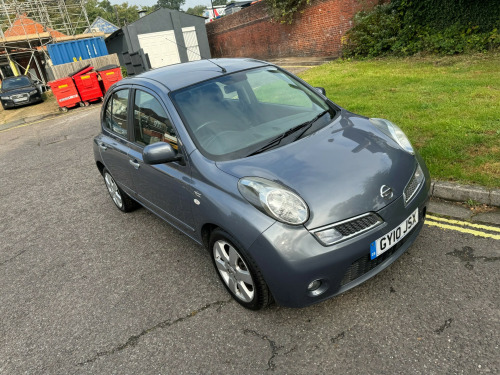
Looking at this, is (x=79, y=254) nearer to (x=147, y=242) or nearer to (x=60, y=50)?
(x=147, y=242)

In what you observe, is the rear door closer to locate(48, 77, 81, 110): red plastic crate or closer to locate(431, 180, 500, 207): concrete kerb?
locate(431, 180, 500, 207): concrete kerb

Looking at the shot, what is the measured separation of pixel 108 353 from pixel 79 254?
5.69 feet

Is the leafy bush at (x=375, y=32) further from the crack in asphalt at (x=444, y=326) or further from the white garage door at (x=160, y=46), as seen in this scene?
the white garage door at (x=160, y=46)

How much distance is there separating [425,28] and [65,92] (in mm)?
13389

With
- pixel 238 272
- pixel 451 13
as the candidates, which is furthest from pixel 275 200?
pixel 451 13

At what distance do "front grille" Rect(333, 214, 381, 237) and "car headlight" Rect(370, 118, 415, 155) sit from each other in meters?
0.89

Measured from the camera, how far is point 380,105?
705 cm

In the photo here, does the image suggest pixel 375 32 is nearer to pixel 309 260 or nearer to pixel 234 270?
pixel 234 270

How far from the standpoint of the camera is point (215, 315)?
2951 mm

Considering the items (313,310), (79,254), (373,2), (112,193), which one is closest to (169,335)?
(313,310)

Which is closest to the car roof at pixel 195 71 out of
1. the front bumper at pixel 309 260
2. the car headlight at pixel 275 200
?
the car headlight at pixel 275 200

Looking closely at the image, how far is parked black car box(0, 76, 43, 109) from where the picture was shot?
56.6 feet

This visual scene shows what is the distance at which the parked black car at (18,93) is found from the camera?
17266 mm

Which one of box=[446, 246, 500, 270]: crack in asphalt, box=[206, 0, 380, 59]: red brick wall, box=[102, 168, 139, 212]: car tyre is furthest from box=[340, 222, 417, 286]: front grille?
box=[206, 0, 380, 59]: red brick wall
